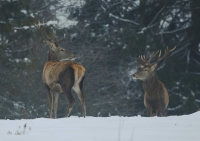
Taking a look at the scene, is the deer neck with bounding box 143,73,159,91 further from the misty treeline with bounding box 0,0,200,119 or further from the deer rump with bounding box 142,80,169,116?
the misty treeline with bounding box 0,0,200,119

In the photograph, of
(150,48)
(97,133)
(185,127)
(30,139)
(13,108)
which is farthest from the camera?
(150,48)

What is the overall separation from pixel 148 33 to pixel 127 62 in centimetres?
161

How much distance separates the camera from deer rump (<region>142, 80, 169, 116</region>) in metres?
14.0

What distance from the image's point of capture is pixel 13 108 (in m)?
22.2

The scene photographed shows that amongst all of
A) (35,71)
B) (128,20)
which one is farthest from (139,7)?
(35,71)

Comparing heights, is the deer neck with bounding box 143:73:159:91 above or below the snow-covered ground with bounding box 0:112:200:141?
below

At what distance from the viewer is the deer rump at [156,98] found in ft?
46.0

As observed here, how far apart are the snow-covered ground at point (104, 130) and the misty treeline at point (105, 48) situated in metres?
13.1

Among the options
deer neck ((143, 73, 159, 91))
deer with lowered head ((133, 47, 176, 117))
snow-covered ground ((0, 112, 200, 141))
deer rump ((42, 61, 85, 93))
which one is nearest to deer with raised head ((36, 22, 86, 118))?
deer rump ((42, 61, 85, 93))

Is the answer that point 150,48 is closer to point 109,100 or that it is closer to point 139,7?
point 139,7

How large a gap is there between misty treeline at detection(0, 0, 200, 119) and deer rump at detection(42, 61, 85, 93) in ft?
27.8

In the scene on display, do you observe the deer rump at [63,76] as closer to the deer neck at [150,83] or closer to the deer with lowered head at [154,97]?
the deer with lowered head at [154,97]

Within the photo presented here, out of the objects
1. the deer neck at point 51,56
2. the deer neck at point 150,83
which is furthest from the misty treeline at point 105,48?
the deer neck at point 51,56

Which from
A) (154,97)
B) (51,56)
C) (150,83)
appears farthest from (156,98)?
Result: (51,56)
